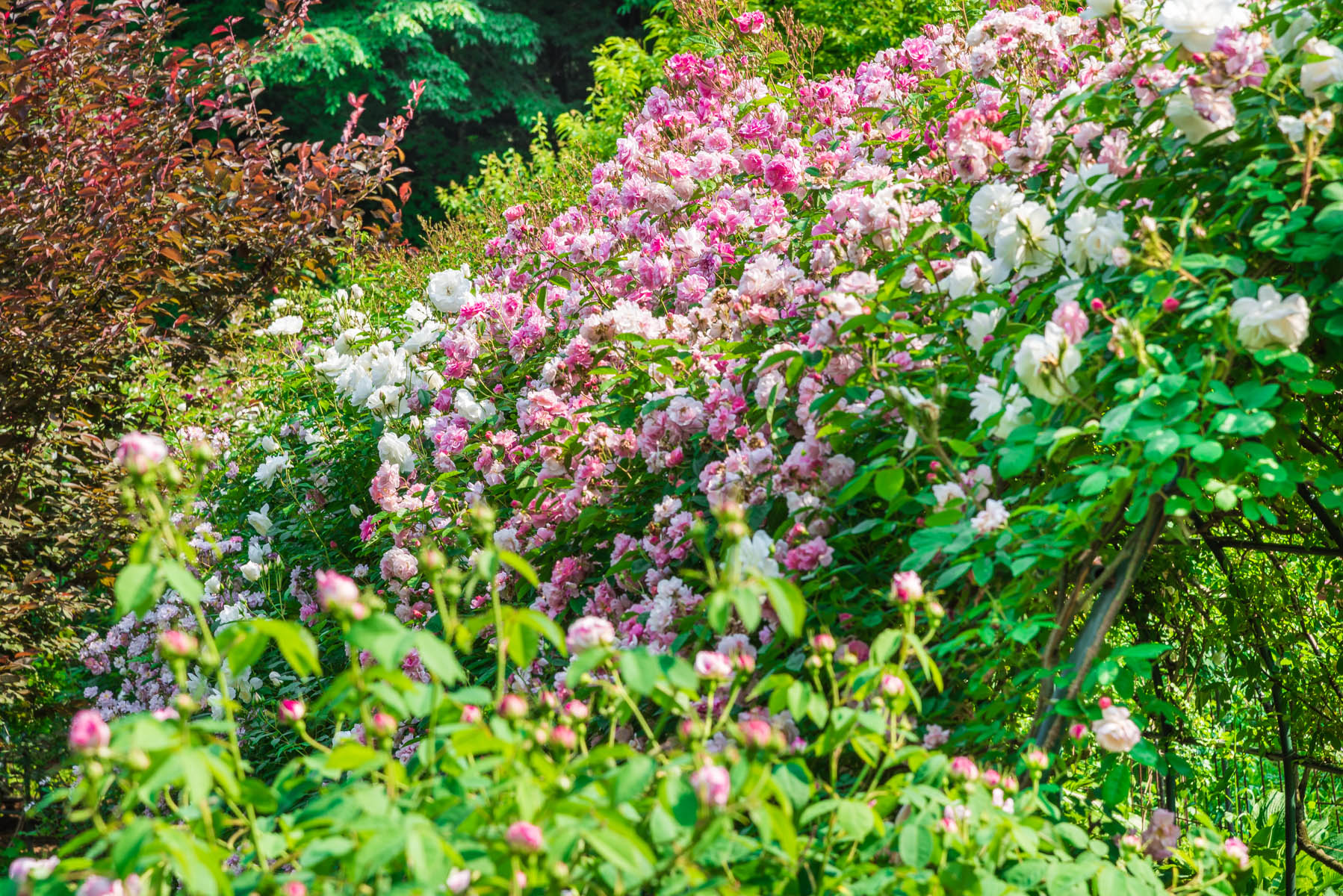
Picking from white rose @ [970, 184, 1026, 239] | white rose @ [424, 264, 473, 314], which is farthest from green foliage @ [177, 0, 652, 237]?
white rose @ [970, 184, 1026, 239]

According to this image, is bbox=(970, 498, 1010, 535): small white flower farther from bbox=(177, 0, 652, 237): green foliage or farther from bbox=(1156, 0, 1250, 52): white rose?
bbox=(177, 0, 652, 237): green foliage

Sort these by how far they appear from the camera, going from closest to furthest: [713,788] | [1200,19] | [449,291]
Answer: [713,788] < [1200,19] < [449,291]

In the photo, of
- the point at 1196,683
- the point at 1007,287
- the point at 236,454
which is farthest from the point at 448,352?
the point at 1196,683

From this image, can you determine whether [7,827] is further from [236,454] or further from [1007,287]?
[1007,287]

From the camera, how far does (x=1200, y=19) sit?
1.55 metres

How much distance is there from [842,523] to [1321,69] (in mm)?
1005

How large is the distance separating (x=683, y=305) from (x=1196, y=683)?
1.86 meters

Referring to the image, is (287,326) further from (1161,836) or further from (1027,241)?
(1161,836)

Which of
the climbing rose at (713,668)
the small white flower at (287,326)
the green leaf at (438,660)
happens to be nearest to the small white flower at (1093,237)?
the climbing rose at (713,668)

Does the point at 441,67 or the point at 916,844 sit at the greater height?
the point at 441,67

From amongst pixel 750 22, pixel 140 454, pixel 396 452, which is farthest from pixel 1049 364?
pixel 750 22

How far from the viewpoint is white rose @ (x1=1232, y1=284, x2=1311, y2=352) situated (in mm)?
1396

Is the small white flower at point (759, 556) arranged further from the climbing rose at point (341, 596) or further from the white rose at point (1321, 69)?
the white rose at point (1321, 69)

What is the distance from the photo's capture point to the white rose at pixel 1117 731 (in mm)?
1438
